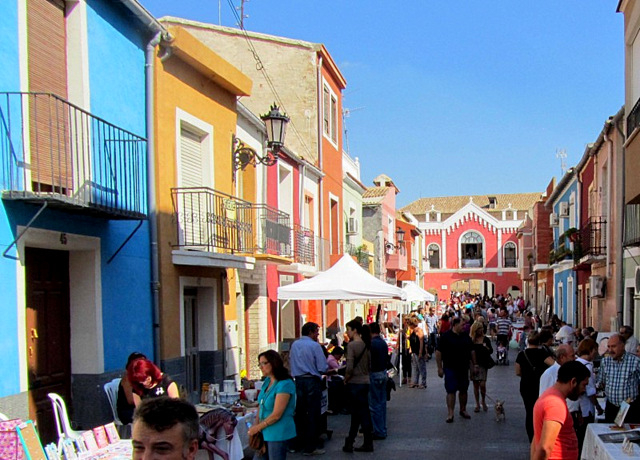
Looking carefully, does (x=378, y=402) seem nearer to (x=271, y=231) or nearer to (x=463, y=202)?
(x=271, y=231)

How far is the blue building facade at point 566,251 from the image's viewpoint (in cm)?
2700

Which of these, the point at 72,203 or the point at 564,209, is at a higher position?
the point at 564,209

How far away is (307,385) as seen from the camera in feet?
31.7

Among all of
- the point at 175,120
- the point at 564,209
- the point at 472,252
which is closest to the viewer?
the point at 175,120

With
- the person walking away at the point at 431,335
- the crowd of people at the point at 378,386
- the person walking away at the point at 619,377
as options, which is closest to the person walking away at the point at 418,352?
the crowd of people at the point at 378,386

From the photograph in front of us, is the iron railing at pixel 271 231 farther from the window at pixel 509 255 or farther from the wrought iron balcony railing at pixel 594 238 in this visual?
the window at pixel 509 255

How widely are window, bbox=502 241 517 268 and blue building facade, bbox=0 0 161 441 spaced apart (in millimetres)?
61895

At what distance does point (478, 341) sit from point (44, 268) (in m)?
7.79

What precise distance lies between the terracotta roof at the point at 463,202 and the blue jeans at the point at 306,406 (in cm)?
7094

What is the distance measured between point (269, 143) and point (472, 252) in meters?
59.1

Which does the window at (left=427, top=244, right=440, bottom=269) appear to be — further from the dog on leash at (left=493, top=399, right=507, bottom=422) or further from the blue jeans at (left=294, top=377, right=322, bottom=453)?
the blue jeans at (left=294, top=377, right=322, bottom=453)

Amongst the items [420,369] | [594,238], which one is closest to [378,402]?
[420,369]

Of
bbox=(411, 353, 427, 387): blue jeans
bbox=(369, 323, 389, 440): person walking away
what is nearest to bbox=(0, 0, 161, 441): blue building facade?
bbox=(369, 323, 389, 440): person walking away

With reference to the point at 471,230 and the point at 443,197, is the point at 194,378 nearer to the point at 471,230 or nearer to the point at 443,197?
the point at 471,230
